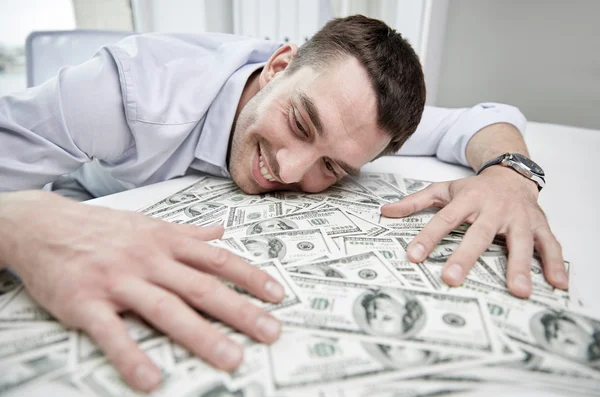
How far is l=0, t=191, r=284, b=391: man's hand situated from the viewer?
0.38 metres

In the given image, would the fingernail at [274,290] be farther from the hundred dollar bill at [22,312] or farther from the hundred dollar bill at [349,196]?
the hundred dollar bill at [349,196]

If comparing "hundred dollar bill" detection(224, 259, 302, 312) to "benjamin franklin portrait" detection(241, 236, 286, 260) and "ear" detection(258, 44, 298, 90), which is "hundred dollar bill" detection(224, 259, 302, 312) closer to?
"benjamin franklin portrait" detection(241, 236, 286, 260)

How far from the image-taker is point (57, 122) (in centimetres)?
77

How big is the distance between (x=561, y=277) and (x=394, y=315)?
29cm

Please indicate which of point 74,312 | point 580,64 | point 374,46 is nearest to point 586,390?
point 74,312

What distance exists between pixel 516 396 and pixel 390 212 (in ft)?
1.40

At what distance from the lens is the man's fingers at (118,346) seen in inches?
13.8

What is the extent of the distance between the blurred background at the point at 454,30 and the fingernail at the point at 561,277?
4.89 feet

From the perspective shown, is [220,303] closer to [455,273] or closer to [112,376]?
[112,376]

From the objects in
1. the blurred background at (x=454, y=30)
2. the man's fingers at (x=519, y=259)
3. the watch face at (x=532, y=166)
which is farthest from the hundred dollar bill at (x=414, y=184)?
the blurred background at (x=454, y=30)

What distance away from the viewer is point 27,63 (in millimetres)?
1467

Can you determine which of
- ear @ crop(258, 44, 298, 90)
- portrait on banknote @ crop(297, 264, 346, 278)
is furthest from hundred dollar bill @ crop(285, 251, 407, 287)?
ear @ crop(258, 44, 298, 90)

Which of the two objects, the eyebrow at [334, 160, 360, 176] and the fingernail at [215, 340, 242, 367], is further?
the eyebrow at [334, 160, 360, 176]

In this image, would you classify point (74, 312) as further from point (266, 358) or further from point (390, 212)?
point (390, 212)
